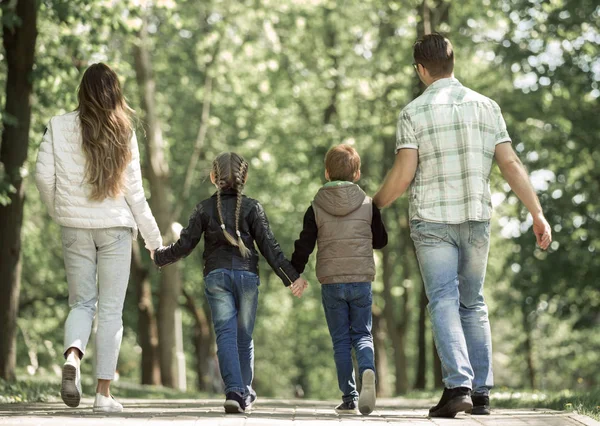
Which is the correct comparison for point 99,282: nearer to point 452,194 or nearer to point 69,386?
point 69,386

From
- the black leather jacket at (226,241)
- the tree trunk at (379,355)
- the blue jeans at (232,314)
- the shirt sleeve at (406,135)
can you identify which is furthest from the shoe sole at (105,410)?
the tree trunk at (379,355)

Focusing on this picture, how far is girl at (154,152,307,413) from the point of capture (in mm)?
7582

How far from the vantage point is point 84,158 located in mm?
7621

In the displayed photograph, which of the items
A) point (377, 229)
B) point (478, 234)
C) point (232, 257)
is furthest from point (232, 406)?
point (478, 234)

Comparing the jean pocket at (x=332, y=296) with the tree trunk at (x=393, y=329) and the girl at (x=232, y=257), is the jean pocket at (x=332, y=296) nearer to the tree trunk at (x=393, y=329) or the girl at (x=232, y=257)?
the girl at (x=232, y=257)

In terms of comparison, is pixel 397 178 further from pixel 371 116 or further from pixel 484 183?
pixel 371 116

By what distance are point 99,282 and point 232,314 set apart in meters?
0.98

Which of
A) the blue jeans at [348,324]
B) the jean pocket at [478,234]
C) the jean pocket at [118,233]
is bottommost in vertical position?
the blue jeans at [348,324]

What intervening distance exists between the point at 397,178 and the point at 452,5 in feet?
46.8

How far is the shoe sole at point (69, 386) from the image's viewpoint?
7090 mm

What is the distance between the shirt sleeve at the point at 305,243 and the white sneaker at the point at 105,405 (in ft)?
5.38

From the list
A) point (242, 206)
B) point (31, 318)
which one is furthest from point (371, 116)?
point (242, 206)

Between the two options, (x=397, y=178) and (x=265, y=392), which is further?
(x=265, y=392)

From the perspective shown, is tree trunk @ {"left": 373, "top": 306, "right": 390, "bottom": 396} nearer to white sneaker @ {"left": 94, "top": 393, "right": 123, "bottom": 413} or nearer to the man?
the man
